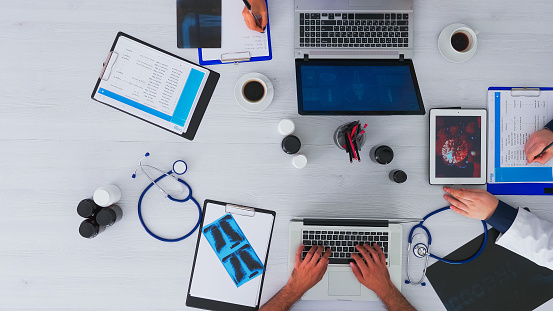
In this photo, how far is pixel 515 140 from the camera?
1.27 m

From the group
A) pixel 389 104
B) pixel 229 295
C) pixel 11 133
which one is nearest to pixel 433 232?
pixel 389 104

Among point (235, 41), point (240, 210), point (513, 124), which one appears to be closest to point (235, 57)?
point (235, 41)

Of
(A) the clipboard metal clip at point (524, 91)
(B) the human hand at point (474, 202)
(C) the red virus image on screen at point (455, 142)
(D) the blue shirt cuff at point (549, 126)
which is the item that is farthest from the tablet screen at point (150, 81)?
(D) the blue shirt cuff at point (549, 126)

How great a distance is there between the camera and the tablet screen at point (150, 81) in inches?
48.9

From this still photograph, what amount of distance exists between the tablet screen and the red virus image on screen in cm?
82

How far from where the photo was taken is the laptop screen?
3.87 feet

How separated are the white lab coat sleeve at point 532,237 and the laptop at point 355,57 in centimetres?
51

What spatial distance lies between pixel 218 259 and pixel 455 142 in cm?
89

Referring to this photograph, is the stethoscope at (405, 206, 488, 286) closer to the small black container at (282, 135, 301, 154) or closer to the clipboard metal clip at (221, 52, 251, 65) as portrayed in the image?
the small black container at (282, 135, 301, 154)

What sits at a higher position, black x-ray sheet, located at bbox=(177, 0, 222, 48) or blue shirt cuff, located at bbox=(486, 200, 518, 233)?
black x-ray sheet, located at bbox=(177, 0, 222, 48)

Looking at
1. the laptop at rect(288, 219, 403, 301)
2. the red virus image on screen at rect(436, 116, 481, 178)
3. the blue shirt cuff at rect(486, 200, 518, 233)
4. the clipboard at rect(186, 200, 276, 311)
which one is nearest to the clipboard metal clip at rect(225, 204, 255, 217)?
the clipboard at rect(186, 200, 276, 311)

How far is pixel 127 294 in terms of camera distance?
1.27 metres

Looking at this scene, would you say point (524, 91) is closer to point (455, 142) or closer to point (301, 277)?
point (455, 142)

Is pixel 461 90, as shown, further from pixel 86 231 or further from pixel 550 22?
pixel 86 231
